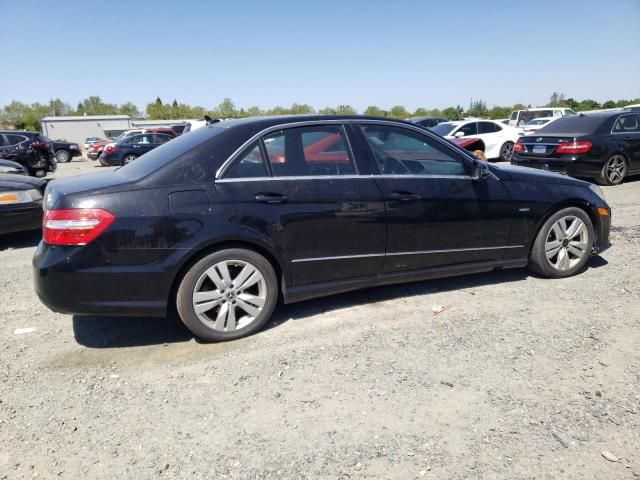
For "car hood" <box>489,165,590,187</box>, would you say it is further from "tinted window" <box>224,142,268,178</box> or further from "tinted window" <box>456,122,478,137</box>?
"tinted window" <box>456,122,478,137</box>

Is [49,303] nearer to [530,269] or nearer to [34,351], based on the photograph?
[34,351]

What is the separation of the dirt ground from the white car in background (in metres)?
11.7

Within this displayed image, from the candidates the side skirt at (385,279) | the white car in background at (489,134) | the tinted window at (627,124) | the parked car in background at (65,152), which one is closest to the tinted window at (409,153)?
the side skirt at (385,279)

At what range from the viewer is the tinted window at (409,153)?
156 inches

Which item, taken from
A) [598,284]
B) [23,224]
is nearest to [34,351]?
[23,224]

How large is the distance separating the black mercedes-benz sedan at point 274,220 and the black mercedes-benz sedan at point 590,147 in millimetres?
5759

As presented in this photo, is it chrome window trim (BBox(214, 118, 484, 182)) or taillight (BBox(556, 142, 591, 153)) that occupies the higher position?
chrome window trim (BBox(214, 118, 484, 182))

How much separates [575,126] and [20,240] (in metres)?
10.3

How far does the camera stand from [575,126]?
32.9ft

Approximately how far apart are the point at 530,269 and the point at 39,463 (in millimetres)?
4261

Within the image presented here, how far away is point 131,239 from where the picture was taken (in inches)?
126

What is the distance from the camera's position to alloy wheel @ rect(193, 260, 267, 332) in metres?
3.40

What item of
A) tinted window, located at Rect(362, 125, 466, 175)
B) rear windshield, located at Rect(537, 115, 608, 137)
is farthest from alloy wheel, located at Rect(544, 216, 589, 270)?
rear windshield, located at Rect(537, 115, 608, 137)

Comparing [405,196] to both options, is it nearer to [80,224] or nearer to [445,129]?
[80,224]
